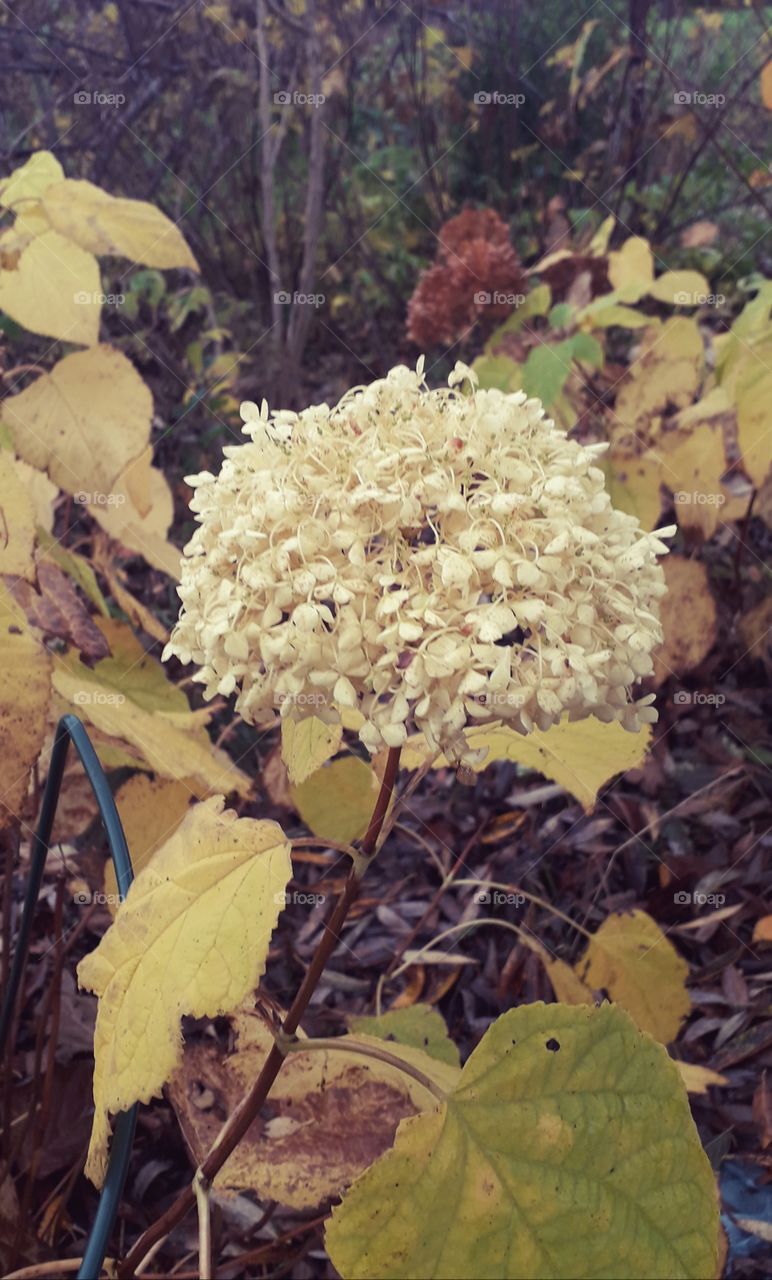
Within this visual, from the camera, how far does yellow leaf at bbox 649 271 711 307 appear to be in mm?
1964

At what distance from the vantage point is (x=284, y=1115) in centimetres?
98

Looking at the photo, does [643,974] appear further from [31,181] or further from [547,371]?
[31,181]

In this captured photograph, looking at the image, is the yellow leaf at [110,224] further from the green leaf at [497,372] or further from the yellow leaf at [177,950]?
the green leaf at [497,372]

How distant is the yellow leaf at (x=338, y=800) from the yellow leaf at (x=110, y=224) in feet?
2.22

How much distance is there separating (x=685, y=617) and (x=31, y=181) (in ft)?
4.30

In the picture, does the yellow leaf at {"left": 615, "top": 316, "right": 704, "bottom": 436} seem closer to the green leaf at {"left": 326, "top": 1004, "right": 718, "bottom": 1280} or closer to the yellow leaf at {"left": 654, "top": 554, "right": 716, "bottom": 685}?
the yellow leaf at {"left": 654, "top": 554, "right": 716, "bottom": 685}

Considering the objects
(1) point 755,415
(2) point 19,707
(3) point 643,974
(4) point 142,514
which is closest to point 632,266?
A: (1) point 755,415

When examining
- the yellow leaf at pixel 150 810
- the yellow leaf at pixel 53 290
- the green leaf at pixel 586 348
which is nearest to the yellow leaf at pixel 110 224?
the yellow leaf at pixel 53 290

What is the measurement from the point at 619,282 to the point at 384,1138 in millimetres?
1931

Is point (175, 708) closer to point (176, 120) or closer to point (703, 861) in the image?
point (703, 861)

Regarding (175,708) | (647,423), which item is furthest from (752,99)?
(175,708)

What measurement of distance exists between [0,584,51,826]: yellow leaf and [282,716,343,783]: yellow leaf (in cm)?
22

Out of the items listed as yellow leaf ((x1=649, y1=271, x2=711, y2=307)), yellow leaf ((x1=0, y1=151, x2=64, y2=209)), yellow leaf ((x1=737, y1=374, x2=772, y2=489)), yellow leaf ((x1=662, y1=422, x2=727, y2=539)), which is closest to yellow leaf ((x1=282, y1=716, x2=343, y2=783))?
yellow leaf ((x1=0, y1=151, x2=64, y2=209))

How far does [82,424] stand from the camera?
3.87 ft
